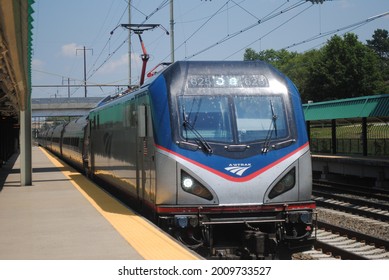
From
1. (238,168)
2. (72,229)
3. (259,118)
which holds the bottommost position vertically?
(72,229)

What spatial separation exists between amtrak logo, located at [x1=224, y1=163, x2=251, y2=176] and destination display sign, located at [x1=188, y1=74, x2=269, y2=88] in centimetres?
121

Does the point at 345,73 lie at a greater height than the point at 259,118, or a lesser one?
greater

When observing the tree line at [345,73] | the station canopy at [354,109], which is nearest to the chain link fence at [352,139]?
the station canopy at [354,109]

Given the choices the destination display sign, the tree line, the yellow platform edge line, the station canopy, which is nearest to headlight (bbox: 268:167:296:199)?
Answer: the destination display sign

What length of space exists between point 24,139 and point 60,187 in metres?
1.67

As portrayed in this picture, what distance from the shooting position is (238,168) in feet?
27.1

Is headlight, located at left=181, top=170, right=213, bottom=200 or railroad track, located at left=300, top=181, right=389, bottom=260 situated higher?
headlight, located at left=181, top=170, right=213, bottom=200

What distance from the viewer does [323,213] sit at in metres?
15.2

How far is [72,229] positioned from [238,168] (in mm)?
2905

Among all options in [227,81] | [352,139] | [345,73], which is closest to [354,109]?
[352,139]

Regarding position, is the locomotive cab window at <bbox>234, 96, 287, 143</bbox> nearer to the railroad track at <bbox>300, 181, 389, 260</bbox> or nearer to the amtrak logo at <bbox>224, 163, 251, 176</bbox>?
the amtrak logo at <bbox>224, 163, 251, 176</bbox>

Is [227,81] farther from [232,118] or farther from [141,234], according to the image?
[141,234]

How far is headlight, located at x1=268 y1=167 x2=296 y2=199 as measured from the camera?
27.6 ft
